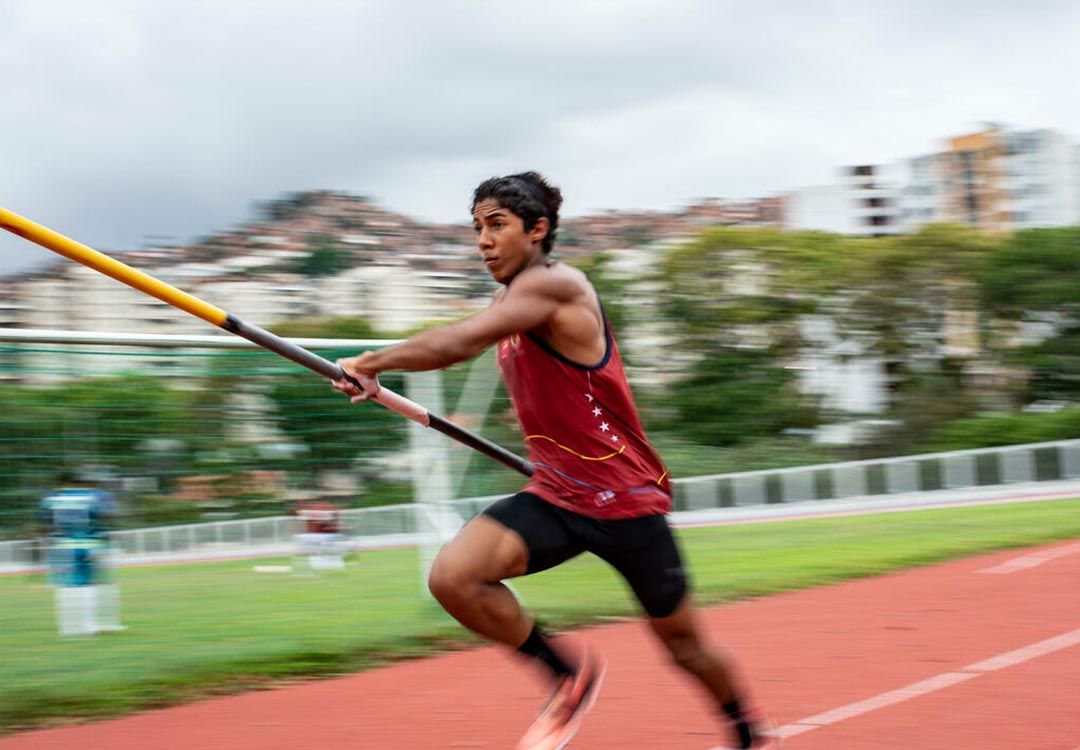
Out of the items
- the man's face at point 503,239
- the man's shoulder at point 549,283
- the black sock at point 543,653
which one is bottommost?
the black sock at point 543,653

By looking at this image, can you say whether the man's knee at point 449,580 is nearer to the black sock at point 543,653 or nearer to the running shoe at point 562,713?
the black sock at point 543,653

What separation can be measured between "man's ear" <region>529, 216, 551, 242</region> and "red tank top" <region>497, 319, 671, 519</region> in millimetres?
337

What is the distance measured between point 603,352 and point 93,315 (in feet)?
339

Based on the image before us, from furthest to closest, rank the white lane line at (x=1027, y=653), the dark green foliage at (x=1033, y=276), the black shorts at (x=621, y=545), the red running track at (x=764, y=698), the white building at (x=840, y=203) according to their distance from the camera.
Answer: the white building at (x=840, y=203) → the dark green foliage at (x=1033, y=276) → the white lane line at (x=1027, y=653) → the red running track at (x=764, y=698) → the black shorts at (x=621, y=545)

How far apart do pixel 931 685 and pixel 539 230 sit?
9.97ft

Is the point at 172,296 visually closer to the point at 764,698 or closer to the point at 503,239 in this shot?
the point at 503,239

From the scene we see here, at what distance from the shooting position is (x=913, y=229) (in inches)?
1890

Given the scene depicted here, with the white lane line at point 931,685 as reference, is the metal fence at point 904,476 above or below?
below

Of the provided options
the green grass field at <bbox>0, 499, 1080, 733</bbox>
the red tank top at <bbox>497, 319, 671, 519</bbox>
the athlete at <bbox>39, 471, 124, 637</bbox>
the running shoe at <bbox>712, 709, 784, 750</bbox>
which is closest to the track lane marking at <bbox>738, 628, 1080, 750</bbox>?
the running shoe at <bbox>712, 709, 784, 750</bbox>

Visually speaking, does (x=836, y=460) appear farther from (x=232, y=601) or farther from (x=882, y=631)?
(x=882, y=631)

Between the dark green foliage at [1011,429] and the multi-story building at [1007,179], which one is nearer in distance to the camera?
the dark green foliage at [1011,429]

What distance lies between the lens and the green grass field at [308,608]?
23.7 ft

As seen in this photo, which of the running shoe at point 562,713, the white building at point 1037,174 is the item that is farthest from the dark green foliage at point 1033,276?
the white building at point 1037,174

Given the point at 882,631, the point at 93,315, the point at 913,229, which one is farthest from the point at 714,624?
the point at 93,315
